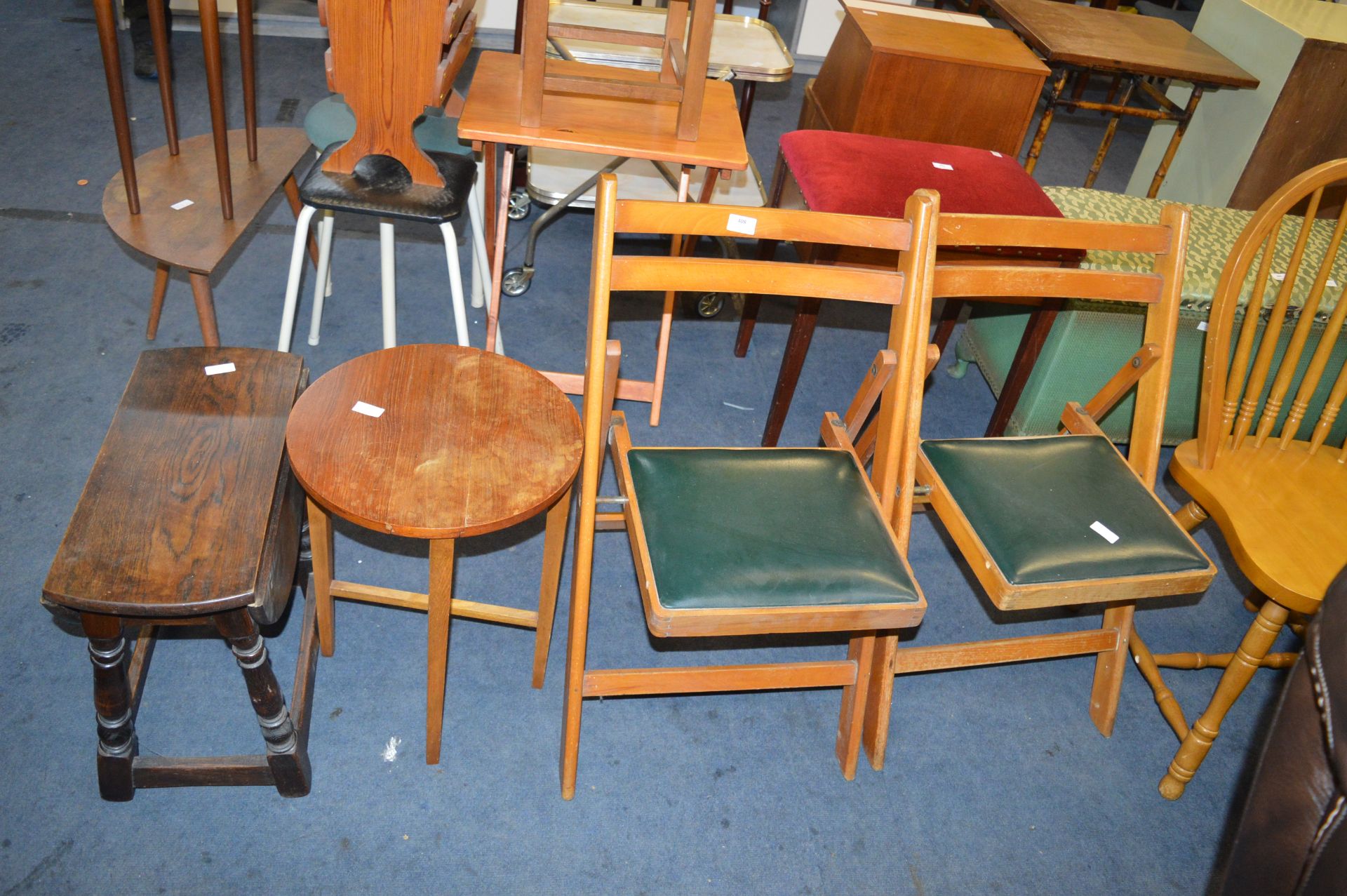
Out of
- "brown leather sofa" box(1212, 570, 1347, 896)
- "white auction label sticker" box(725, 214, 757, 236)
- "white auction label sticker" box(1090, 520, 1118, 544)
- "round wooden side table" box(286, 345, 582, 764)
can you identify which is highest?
"white auction label sticker" box(725, 214, 757, 236)

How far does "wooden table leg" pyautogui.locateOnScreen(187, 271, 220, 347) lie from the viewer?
2.00m

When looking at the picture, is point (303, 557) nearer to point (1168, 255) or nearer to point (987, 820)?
point (987, 820)

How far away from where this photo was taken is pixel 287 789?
1.60 m

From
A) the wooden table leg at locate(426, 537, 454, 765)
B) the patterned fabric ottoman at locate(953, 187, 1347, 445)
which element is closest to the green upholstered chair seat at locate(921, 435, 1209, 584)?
the patterned fabric ottoman at locate(953, 187, 1347, 445)

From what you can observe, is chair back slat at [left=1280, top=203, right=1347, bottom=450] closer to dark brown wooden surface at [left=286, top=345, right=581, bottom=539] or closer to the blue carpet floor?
the blue carpet floor

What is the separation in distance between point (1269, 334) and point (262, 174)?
2.22m

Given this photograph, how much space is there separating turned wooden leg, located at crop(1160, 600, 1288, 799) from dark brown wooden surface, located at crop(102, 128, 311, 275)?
213cm

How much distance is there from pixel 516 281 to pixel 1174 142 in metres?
2.25

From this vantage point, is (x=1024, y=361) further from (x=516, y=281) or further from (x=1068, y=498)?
(x=516, y=281)

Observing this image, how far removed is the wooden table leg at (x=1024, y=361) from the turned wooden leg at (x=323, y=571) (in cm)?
150

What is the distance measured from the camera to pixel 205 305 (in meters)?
2.03

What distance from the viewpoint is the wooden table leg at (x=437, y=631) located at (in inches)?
54.2

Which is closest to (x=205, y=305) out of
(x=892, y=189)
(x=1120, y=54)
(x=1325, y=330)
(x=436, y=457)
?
(x=436, y=457)

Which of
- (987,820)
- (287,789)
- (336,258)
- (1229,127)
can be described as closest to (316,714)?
(287,789)
